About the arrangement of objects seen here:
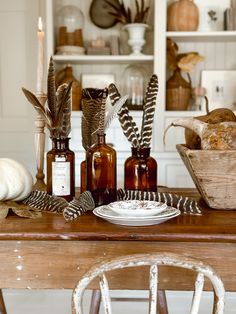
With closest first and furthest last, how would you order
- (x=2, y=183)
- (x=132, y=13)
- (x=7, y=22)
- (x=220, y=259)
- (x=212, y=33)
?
(x=220, y=259) < (x=2, y=183) < (x=212, y=33) < (x=132, y=13) < (x=7, y=22)

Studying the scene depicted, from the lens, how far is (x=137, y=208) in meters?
1.08

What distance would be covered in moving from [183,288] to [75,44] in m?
2.39

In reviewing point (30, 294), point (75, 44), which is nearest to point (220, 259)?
point (30, 294)

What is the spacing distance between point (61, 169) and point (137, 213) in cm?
31

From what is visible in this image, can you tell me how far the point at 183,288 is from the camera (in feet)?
3.19

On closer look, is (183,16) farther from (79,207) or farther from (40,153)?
(79,207)

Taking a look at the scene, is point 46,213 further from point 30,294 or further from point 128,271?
point 30,294

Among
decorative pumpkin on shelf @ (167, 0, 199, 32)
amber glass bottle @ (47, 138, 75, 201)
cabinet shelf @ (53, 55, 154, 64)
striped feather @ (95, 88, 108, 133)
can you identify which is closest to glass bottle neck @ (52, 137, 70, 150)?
amber glass bottle @ (47, 138, 75, 201)

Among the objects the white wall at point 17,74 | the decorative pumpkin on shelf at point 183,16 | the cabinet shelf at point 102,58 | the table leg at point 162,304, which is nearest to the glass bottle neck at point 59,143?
the table leg at point 162,304

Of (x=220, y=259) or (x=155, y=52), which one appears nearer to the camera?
(x=220, y=259)

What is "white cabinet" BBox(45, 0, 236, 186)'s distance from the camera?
9.49 feet

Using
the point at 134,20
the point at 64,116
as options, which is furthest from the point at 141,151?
Answer: the point at 134,20

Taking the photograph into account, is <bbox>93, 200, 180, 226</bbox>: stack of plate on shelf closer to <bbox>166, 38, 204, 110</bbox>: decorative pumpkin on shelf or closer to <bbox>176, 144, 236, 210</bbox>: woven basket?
<bbox>176, 144, 236, 210</bbox>: woven basket

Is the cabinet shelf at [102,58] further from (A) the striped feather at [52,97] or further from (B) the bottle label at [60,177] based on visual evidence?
(B) the bottle label at [60,177]
